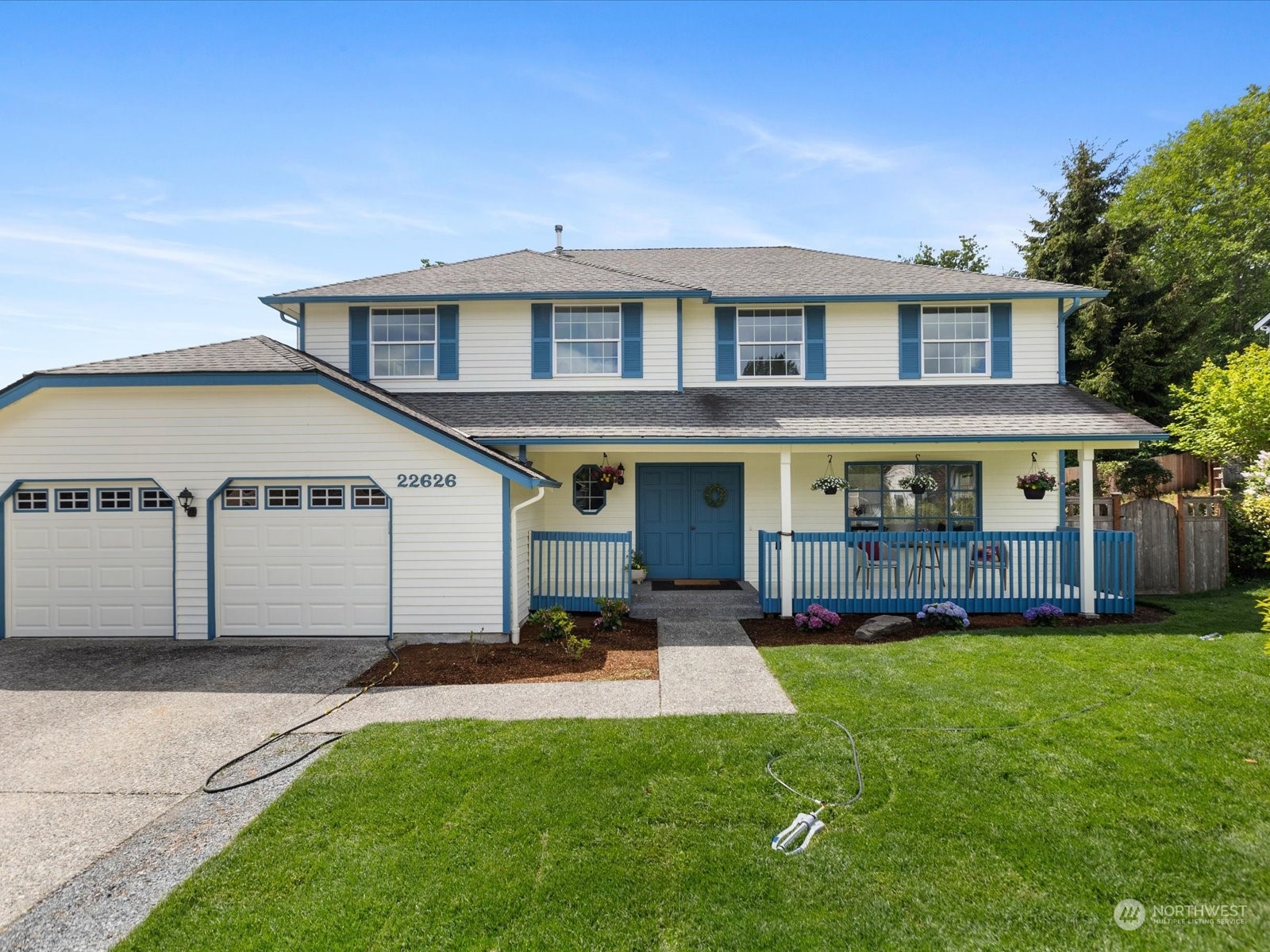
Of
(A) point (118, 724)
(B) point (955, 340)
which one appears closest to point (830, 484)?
(B) point (955, 340)

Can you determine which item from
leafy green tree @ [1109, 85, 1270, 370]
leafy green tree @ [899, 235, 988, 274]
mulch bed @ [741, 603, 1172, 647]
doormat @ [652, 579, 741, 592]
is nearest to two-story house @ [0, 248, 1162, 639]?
doormat @ [652, 579, 741, 592]

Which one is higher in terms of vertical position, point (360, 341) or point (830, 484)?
point (360, 341)

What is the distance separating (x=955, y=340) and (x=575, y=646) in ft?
30.6

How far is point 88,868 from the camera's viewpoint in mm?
3609

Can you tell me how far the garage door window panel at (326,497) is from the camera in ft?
29.8

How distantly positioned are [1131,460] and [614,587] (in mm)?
18613

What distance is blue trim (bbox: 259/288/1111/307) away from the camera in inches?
446

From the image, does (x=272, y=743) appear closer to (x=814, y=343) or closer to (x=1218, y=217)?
(x=814, y=343)

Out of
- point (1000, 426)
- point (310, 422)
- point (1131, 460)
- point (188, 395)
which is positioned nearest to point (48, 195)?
point (188, 395)

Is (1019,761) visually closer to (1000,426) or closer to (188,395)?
(1000,426)

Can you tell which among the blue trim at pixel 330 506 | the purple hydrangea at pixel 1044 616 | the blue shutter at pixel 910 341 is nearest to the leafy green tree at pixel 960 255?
the blue shutter at pixel 910 341

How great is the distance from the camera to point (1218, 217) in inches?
1102

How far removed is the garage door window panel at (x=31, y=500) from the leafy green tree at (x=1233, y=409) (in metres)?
20.7

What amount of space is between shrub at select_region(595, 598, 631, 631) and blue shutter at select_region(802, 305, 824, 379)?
5.94m
